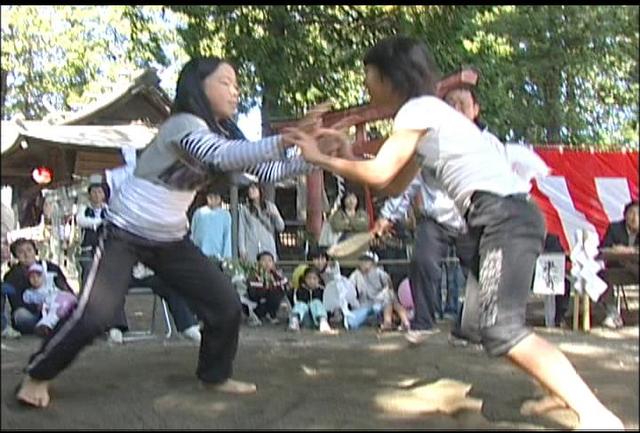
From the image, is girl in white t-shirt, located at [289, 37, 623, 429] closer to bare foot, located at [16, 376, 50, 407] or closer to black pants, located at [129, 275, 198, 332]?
bare foot, located at [16, 376, 50, 407]

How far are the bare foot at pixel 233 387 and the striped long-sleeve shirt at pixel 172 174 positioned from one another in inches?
28.3

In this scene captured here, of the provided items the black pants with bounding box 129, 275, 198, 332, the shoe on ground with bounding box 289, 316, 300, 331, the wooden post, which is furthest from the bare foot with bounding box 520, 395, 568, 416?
the shoe on ground with bounding box 289, 316, 300, 331

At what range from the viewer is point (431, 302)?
20.4 feet

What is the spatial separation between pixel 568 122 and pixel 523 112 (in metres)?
0.83

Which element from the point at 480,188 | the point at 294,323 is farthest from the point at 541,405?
the point at 294,323

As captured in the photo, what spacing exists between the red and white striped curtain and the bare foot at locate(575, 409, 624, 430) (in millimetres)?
3059

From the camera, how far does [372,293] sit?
7.31 metres

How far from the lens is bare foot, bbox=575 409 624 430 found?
2.92m

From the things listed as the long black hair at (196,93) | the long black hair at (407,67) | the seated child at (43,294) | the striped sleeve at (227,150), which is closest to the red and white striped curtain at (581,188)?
the long black hair at (407,67)

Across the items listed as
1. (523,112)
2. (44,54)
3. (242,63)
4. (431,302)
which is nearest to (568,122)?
(523,112)

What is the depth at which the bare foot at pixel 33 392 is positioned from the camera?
3363 millimetres

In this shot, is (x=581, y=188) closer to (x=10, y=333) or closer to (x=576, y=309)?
(x=576, y=309)

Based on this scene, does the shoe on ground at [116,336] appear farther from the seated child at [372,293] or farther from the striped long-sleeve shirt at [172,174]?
the striped long-sleeve shirt at [172,174]

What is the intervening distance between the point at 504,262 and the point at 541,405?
63 cm
